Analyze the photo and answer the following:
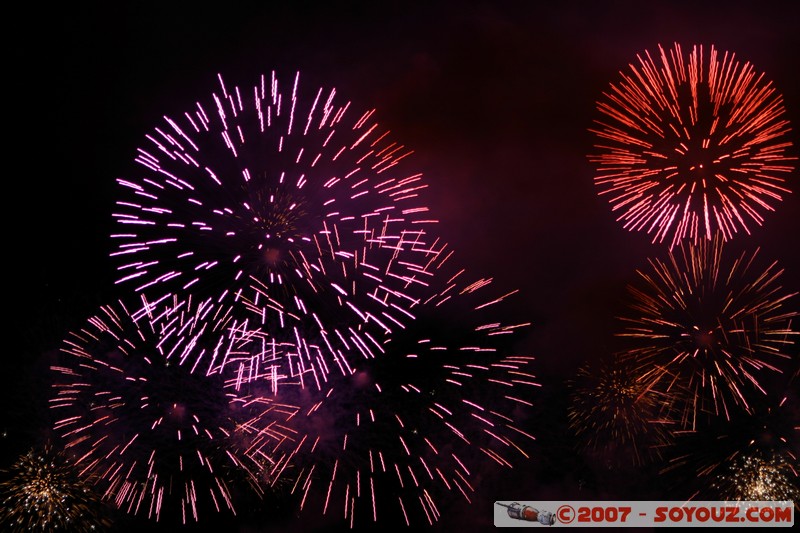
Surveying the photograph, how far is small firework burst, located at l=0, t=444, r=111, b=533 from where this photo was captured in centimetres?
1279

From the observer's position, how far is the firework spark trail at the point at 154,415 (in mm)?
13023

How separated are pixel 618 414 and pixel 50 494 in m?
10.7

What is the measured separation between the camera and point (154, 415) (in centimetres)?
1296

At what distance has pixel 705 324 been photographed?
10867 millimetres

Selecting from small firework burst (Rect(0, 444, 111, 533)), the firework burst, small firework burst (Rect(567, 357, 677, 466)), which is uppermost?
small firework burst (Rect(567, 357, 677, 466))

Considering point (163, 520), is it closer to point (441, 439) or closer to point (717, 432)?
point (441, 439)

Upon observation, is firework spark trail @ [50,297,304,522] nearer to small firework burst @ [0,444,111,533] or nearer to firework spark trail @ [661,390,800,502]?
small firework burst @ [0,444,111,533]

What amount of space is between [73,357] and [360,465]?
20.6ft

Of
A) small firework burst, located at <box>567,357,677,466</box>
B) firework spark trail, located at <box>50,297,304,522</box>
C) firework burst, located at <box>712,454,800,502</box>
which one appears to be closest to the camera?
firework burst, located at <box>712,454,800,502</box>
